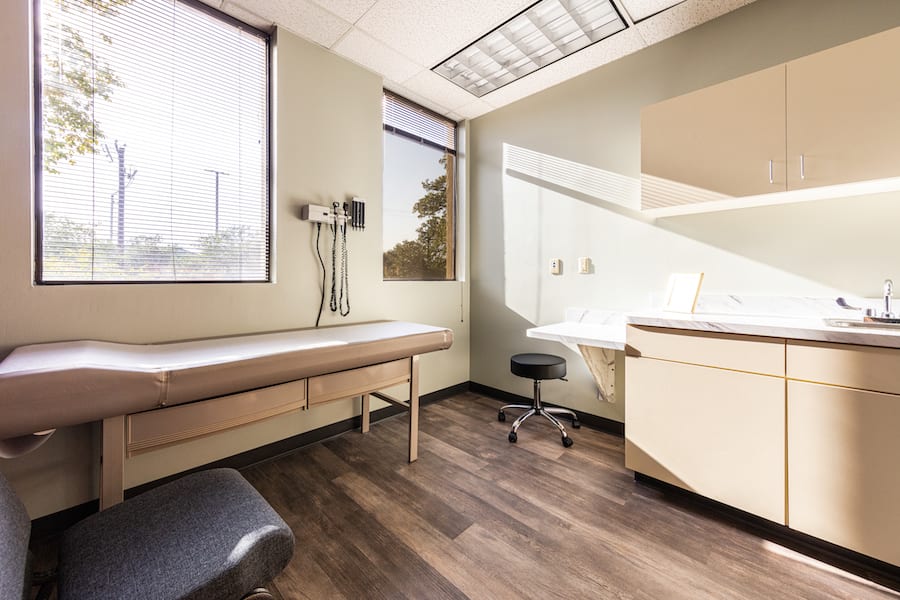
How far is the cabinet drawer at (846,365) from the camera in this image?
1.34m

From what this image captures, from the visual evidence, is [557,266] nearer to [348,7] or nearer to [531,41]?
[531,41]

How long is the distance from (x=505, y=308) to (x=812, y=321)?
6.65ft

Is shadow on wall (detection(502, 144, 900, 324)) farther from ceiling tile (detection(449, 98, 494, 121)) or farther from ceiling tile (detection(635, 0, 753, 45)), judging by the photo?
ceiling tile (detection(635, 0, 753, 45))

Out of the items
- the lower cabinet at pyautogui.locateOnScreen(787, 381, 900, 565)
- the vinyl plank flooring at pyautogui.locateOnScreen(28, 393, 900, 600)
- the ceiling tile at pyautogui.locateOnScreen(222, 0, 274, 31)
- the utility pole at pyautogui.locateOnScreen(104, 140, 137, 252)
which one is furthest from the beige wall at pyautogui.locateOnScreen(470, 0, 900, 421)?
the utility pole at pyautogui.locateOnScreen(104, 140, 137, 252)

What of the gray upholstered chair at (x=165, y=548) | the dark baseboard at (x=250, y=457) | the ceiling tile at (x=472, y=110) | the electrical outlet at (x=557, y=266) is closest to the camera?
the gray upholstered chair at (x=165, y=548)

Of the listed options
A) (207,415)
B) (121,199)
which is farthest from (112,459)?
(121,199)

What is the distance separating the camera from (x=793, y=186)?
175 centimetres

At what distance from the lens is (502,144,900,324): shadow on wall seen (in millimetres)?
1854

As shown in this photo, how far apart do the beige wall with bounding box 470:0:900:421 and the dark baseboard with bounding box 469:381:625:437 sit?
0.05m

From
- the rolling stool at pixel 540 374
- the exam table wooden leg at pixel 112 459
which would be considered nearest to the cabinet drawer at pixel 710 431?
the rolling stool at pixel 540 374

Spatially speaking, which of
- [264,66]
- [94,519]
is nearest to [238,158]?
[264,66]

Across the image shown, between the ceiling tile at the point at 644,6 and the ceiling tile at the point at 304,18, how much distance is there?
167 cm

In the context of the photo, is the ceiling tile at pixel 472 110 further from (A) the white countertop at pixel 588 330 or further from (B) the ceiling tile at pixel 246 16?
(A) the white countertop at pixel 588 330

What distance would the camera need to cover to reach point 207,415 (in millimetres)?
1513
